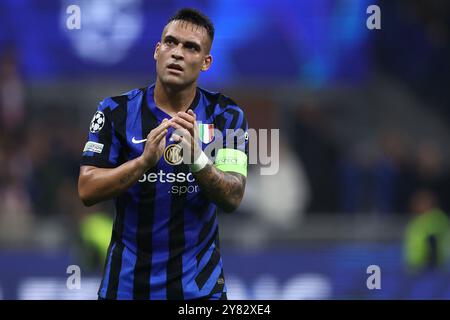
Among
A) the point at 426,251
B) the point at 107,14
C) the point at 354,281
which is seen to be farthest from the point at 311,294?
the point at 107,14

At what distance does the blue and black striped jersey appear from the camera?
469 cm

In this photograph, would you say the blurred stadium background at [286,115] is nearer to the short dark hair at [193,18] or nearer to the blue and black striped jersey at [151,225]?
the blue and black striped jersey at [151,225]

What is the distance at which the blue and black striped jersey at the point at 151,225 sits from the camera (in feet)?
15.4

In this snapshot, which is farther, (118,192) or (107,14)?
(107,14)

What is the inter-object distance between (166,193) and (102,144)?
399 millimetres

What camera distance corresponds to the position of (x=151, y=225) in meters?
4.68

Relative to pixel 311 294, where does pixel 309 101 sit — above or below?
above

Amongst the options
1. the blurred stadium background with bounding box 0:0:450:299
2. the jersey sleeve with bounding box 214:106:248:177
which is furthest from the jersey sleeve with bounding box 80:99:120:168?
the blurred stadium background with bounding box 0:0:450:299

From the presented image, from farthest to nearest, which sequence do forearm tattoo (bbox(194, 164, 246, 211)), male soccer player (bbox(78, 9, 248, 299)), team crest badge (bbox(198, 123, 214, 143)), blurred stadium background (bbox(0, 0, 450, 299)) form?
blurred stadium background (bbox(0, 0, 450, 299)) → team crest badge (bbox(198, 123, 214, 143)) → male soccer player (bbox(78, 9, 248, 299)) → forearm tattoo (bbox(194, 164, 246, 211))

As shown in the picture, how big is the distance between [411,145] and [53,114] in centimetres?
507

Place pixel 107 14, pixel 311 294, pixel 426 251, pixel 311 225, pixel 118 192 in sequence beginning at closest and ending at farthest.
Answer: pixel 118 192, pixel 311 294, pixel 426 251, pixel 311 225, pixel 107 14

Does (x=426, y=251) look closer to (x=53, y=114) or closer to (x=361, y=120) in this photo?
(x=361, y=120)

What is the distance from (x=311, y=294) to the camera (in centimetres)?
955

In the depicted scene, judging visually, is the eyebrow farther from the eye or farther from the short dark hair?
the short dark hair
